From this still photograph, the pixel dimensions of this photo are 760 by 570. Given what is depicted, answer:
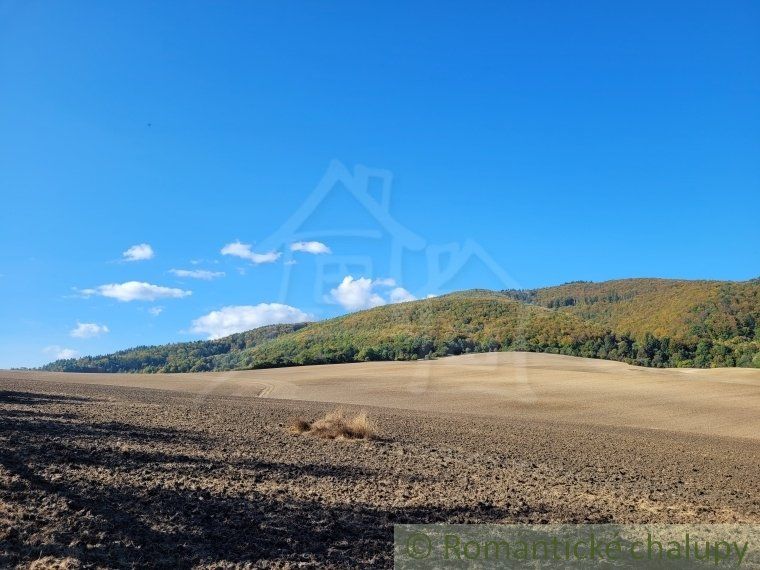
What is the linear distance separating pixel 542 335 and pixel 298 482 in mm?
79814

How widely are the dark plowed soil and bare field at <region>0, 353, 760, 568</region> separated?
0.04 meters

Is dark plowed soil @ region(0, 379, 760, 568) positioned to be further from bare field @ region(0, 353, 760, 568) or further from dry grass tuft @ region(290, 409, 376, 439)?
dry grass tuft @ region(290, 409, 376, 439)

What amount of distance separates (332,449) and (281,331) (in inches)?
6229

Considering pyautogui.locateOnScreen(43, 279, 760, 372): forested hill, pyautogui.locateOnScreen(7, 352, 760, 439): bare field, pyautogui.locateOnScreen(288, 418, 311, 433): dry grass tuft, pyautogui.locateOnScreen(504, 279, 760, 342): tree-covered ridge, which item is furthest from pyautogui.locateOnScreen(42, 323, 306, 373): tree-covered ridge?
pyautogui.locateOnScreen(288, 418, 311, 433): dry grass tuft

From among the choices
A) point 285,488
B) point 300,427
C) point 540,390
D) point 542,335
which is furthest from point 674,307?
point 285,488

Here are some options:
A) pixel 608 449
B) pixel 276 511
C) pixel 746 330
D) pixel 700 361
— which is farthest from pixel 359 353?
pixel 276 511

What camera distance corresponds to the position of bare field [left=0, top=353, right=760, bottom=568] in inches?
270

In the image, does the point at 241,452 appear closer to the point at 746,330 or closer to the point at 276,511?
the point at 276,511

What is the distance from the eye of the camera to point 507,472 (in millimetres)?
13078

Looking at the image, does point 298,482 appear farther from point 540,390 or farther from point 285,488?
point 540,390

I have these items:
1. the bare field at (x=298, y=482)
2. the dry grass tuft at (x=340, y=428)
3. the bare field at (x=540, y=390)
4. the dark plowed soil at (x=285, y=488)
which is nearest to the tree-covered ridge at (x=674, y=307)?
the bare field at (x=540, y=390)

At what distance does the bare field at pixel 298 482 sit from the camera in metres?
6.85

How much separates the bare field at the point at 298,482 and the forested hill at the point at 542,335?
54.7m

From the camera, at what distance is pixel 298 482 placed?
10.7 meters
